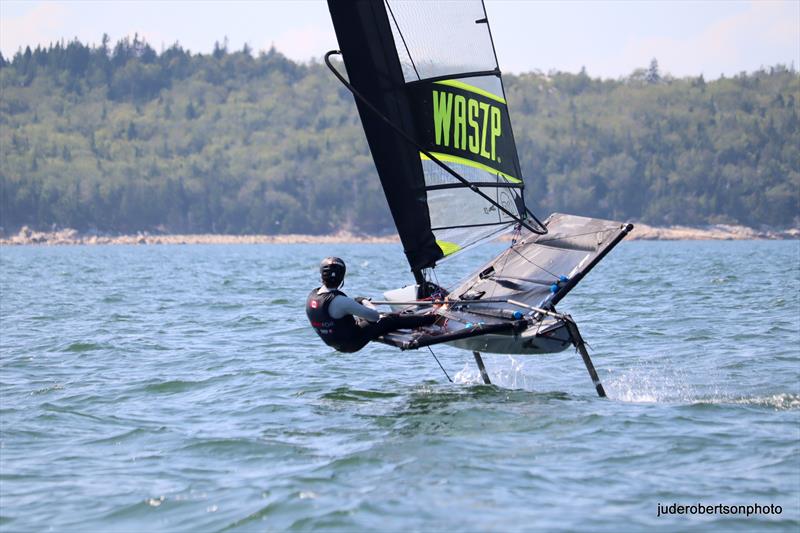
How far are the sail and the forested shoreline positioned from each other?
123 meters

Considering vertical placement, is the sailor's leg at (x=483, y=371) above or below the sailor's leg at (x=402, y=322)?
below

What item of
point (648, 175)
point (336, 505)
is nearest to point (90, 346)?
point (336, 505)

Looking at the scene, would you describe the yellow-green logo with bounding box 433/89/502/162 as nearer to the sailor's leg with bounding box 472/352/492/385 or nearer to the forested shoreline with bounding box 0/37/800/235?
the sailor's leg with bounding box 472/352/492/385

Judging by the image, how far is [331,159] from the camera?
152m

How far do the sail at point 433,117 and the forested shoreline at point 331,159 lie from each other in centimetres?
12320

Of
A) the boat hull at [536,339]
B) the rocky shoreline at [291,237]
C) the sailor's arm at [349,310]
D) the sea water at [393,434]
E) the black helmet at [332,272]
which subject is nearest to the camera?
the sea water at [393,434]

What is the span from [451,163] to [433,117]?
532 mm

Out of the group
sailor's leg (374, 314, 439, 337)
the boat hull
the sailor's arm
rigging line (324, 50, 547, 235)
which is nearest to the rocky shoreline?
rigging line (324, 50, 547, 235)

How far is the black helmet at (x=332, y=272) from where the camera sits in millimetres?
10216

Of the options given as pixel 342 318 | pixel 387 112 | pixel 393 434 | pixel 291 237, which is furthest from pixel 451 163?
pixel 291 237

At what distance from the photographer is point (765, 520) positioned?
651 cm

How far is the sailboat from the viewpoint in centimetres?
1073

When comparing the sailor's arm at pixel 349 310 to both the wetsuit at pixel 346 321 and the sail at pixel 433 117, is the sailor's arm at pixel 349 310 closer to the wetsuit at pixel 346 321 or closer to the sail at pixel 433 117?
the wetsuit at pixel 346 321

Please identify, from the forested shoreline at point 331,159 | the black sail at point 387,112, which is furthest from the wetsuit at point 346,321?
the forested shoreline at point 331,159
